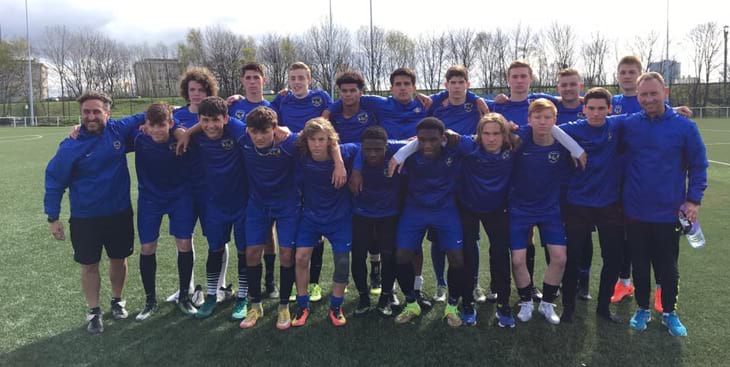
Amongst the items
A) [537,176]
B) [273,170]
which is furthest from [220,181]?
[537,176]

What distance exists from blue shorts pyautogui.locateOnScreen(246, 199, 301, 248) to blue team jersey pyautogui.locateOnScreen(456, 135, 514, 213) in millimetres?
1526

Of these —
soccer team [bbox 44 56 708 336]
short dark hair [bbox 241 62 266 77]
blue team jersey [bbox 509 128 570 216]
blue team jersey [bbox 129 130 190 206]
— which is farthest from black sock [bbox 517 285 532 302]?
short dark hair [bbox 241 62 266 77]

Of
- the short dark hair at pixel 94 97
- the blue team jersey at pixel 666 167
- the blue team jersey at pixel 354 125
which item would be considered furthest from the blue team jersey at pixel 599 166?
the short dark hair at pixel 94 97

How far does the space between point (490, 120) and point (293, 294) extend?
2.70 m

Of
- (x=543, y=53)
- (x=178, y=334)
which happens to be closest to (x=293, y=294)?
(x=178, y=334)

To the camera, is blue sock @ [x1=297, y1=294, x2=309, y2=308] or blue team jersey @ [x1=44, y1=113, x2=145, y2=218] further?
blue sock @ [x1=297, y1=294, x2=309, y2=308]

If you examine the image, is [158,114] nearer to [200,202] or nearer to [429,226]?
[200,202]

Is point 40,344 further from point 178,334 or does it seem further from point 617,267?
point 617,267

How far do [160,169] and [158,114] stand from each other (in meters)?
0.53

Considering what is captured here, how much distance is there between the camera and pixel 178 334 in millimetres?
4109

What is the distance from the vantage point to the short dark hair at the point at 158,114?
4.26 m

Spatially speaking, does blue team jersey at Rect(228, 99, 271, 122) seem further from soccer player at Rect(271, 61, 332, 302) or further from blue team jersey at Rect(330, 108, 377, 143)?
blue team jersey at Rect(330, 108, 377, 143)

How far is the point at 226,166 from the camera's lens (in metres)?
4.37

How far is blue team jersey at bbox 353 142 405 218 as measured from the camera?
4195 millimetres
